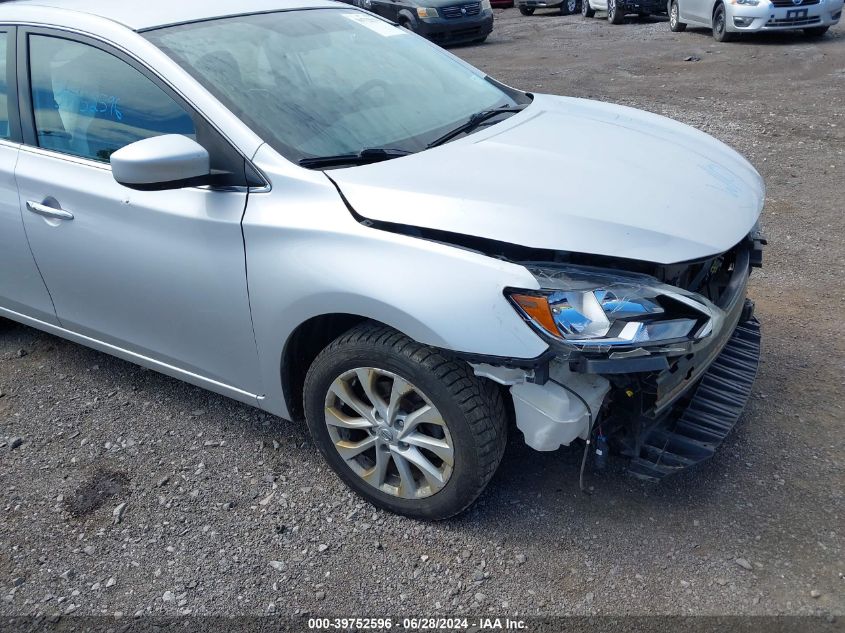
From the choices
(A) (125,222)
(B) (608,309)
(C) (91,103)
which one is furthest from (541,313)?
(C) (91,103)

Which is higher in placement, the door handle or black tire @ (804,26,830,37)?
the door handle

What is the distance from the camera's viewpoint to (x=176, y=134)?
269 centimetres

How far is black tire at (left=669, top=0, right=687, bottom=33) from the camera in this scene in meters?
13.9

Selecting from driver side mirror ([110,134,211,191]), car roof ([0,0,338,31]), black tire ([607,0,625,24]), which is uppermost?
car roof ([0,0,338,31])

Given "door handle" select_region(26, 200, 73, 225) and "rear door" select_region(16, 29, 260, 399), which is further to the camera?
Result: "door handle" select_region(26, 200, 73, 225)

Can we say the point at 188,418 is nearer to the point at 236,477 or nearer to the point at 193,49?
the point at 236,477

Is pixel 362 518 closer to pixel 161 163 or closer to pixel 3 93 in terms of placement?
pixel 161 163

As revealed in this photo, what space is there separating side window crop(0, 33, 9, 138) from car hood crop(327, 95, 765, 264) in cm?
179

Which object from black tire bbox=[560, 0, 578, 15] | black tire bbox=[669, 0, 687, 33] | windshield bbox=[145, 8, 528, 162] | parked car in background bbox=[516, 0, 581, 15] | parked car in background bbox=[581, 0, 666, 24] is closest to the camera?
windshield bbox=[145, 8, 528, 162]

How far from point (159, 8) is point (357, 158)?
1219mm

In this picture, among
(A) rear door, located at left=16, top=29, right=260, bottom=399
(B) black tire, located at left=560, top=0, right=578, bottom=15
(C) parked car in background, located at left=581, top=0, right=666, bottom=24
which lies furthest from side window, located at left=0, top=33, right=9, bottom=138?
(B) black tire, located at left=560, top=0, right=578, bottom=15

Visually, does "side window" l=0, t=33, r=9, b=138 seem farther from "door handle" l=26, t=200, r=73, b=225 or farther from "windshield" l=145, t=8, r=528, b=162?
"windshield" l=145, t=8, r=528, b=162

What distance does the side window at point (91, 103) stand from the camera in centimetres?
289

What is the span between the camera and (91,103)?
122 inches
